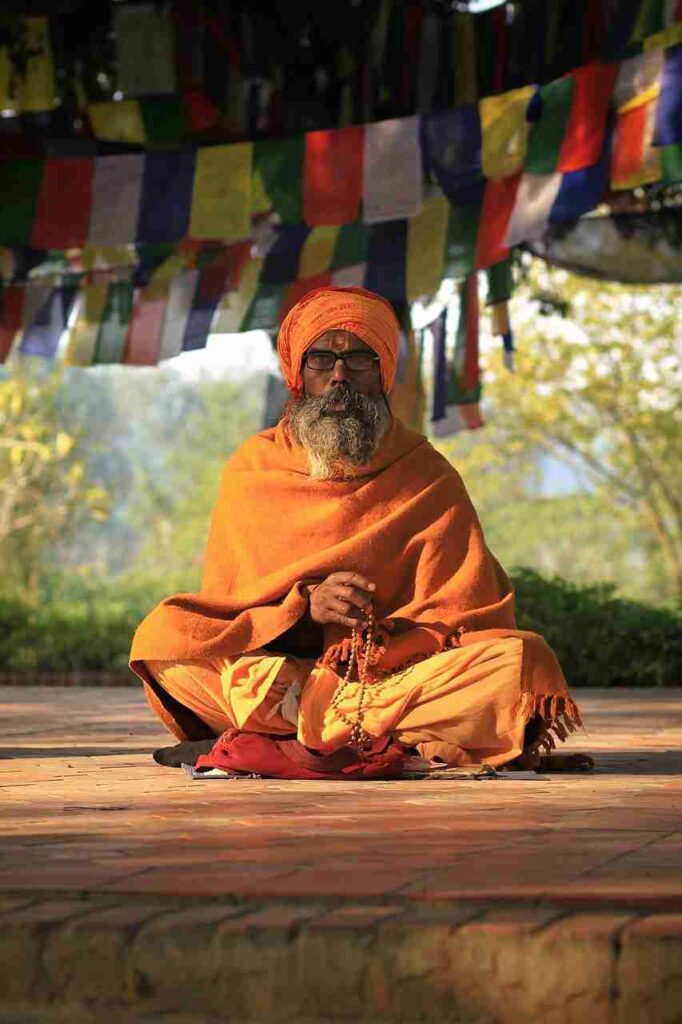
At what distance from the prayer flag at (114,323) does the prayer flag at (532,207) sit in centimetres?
384

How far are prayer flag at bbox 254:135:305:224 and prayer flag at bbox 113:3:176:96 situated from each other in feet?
3.83

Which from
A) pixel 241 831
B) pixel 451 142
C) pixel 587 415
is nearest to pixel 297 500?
pixel 241 831

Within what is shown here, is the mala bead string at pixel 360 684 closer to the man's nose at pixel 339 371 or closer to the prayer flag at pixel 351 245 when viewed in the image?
the man's nose at pixel 339 371

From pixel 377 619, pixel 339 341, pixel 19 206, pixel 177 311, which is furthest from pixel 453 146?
pixel 377 619

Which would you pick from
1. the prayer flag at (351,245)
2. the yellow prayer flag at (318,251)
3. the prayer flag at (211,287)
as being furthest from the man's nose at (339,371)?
the prayer flag at (211,287)

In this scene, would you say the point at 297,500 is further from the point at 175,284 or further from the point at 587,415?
the point at 587,415

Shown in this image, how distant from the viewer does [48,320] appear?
13414mm

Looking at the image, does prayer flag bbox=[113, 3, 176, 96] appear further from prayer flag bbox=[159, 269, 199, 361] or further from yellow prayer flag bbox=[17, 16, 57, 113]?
prayer flag bbox=[159, 269, 199, 361]

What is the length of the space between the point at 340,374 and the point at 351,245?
560 centimetres

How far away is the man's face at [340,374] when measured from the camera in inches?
229

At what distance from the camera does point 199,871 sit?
3.17 metres

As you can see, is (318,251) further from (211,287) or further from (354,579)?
(354,579)

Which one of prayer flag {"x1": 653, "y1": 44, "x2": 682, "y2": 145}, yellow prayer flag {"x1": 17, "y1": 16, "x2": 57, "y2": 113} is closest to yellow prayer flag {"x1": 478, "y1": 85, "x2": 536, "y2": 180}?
prayer flag {"x1": 653, "y1": 44, "x2": 682, "y2": 145}

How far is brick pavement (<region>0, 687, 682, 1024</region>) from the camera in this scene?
263cm
